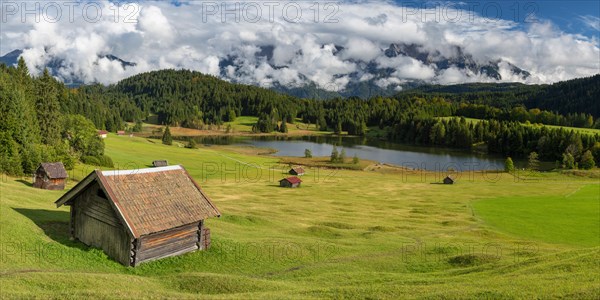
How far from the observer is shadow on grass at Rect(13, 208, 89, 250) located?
2931 cm

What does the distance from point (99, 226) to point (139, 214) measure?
378 cm

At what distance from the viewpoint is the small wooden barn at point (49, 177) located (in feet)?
186

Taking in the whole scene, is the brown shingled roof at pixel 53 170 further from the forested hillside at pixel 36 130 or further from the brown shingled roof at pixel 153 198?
the brown shingled roof at pixel 153 198

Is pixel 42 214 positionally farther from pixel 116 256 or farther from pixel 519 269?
pixel 519 269

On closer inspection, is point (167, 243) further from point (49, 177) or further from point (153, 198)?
point (49, 177)

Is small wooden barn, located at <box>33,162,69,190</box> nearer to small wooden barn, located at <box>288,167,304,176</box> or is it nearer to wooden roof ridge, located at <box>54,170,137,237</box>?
wooden roof ridge, located at <box>54,170,137,237</box>

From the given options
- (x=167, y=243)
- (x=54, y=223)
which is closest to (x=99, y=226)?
(x=167, y=243)

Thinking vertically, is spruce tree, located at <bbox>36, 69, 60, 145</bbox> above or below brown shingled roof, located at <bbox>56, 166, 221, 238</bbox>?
above

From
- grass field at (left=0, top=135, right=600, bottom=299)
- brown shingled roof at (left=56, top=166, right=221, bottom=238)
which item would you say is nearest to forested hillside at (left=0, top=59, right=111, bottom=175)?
grass field at (left=0, top=135, right=600, bottom=299)

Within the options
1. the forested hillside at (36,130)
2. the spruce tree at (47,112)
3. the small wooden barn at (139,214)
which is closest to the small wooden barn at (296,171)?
the forested hillside at (36,130)

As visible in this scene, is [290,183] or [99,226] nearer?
[99,226]

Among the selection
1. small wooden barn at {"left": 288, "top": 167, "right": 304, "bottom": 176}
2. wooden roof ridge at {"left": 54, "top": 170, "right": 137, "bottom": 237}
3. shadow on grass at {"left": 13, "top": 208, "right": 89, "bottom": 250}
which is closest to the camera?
wooden roof ridge at {"left": 54, "top": 170, "right": 137, "bottom": 237}

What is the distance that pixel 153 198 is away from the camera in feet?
95.2

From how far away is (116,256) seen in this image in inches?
1094
